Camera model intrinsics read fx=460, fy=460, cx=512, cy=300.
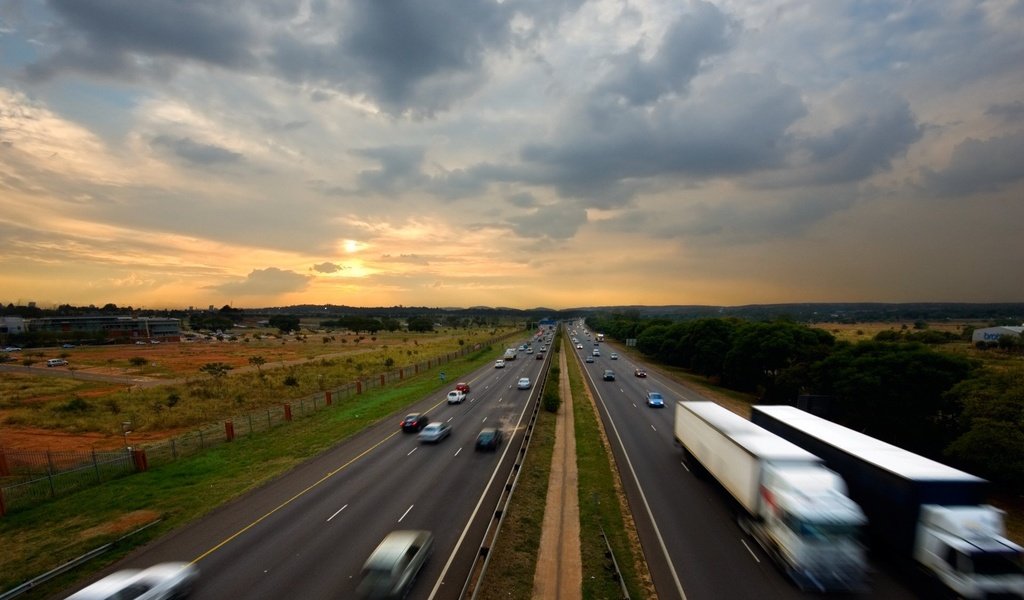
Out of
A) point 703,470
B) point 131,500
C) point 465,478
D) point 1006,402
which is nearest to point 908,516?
point 703,470

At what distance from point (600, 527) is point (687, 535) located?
393 centimetres

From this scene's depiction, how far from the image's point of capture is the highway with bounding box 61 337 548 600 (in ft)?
57.6

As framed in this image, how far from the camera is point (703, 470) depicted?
91.3ft

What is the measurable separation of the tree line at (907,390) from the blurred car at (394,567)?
29.6 meters

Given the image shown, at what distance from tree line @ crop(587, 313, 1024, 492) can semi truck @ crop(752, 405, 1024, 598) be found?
35.8ft

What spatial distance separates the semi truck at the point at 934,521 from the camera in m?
14.6

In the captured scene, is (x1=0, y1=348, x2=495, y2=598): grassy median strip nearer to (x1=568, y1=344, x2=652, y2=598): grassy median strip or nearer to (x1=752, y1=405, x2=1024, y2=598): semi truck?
(x1=568, y1=344, x2=652, y2=598): grassy median strip

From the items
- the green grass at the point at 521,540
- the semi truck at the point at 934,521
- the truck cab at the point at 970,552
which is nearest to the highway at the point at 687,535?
the semi truck at the point at 934,521

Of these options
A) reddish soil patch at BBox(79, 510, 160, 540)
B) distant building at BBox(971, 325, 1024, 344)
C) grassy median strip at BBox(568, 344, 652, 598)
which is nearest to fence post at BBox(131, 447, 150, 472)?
reddish soil patch at BBox(79, 510, 160, 540)

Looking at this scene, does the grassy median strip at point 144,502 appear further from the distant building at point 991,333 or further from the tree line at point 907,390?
the distant building at point 991,333

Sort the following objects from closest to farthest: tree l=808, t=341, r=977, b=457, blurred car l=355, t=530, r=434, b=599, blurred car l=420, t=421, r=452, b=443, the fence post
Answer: blurred car l=355, t=530, r=434, b=599 → the fence post → tree l=808, t=341, r=977, b=457 → blurred car l=420, t=421, r=452, b=443

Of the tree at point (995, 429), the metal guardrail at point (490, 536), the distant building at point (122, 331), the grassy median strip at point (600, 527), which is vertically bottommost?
the grassy median strip at point (600, 527)

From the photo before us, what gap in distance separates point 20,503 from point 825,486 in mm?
40141

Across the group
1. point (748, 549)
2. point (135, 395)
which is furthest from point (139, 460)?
point (748, 549)
